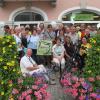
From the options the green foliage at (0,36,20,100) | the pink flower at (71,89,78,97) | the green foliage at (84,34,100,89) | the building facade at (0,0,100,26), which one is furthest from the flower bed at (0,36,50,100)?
the building facade at (0,0,100,26)

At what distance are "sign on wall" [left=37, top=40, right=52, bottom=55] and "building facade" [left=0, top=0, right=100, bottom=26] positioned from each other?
7.92 m

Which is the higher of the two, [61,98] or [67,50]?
[67,50]

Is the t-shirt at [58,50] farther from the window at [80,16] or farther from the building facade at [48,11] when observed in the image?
the window at [80,16]

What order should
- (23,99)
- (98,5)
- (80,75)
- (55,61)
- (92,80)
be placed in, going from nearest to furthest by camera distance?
(23,99) < (92,80) < (80,75) < (55,61) < (98,5)

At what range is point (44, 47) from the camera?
1229 centimetres

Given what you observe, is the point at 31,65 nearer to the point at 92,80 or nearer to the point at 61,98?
the point at 61,98

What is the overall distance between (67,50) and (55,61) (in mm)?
887

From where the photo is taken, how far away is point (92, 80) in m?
7.99

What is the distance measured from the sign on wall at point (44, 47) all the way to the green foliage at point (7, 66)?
15.7ft

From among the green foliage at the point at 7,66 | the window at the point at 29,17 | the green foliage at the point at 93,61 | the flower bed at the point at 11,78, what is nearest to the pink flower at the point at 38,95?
the flower bed at the point at 11,78

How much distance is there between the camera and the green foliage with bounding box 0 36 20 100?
7398 mm

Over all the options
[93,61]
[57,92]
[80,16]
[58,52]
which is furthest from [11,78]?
[80,16]

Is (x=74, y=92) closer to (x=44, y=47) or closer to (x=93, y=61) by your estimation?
(x=93, y=61)

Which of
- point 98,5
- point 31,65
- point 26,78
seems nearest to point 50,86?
point 31,65
